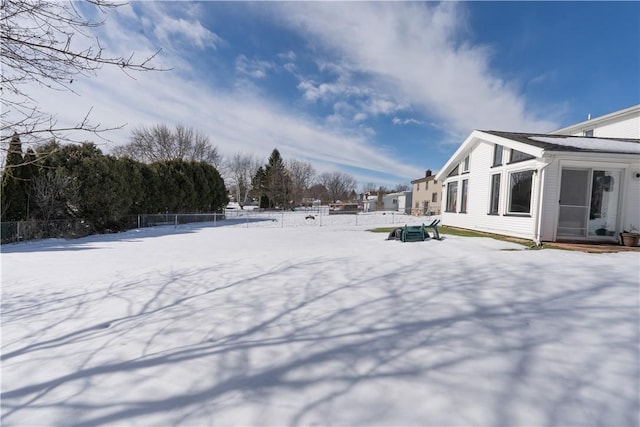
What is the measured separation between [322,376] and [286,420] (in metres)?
0.49

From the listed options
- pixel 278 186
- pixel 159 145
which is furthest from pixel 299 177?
pixel 159 145

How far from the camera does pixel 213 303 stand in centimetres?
382

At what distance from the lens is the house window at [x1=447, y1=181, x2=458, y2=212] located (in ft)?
48.4

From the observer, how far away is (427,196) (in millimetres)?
37531

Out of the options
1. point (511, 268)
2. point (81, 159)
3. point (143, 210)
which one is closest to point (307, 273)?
point (511, 268)

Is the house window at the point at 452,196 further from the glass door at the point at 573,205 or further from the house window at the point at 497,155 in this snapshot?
the glass door at the point at 573,205

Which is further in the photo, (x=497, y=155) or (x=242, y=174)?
(x=242, y=174)

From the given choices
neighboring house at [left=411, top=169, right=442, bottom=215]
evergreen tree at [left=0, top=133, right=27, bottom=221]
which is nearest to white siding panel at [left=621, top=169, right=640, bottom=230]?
evergreen tree at [left=0, top=133, right=27, bottom=221]

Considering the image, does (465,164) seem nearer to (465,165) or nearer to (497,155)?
(465,165)

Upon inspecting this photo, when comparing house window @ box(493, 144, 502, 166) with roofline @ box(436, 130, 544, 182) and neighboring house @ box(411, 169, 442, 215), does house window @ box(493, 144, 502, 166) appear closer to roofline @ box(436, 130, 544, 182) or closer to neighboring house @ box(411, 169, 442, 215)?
roofline @ box(436, 130, 544, 182)

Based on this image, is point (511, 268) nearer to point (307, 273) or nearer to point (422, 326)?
point (422, 326)

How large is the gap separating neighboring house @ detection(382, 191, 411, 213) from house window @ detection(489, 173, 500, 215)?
3381cm

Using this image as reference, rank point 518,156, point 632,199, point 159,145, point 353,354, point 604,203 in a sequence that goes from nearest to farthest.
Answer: point 353,354 → point 632,199 → point 604,203 → point 518,156 → point 159,145

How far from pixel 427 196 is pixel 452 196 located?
76.5ft
